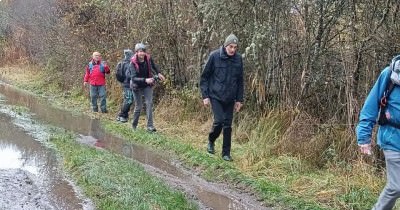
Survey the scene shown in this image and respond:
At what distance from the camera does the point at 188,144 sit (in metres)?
10.4

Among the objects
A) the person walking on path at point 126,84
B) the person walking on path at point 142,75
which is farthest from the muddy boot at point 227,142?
the person walking on path at point 126,84

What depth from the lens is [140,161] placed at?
938 centimetres

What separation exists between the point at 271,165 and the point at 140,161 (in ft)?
7.69

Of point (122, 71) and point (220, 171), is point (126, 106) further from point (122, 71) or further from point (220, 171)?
point (220, 171)

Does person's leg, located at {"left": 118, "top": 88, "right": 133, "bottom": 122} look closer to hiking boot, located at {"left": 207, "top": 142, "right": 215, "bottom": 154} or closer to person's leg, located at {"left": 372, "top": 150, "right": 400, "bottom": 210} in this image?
hiking boot, located at {"left": 207, "top": 142, "right": 215, "bottom": 154}

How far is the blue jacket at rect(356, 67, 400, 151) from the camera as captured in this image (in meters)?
4.97

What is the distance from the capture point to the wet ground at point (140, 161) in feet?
23.2

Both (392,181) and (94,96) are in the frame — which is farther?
(94,96)

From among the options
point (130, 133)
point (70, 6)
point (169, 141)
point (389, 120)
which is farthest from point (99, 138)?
point (70, 6)

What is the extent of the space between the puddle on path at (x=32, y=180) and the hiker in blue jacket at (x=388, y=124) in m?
3.35

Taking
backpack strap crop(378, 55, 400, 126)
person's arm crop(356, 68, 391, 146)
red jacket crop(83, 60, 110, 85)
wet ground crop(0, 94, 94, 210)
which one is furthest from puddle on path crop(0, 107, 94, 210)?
red jacket crop(83, 60, 110, 85)

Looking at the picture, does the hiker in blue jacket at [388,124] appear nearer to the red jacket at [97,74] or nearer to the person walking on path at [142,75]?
the person walking on path at [142,75]

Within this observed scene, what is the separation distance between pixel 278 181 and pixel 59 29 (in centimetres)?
1522

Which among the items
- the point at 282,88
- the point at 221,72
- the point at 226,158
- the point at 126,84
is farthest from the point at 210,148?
the point at 126,84
